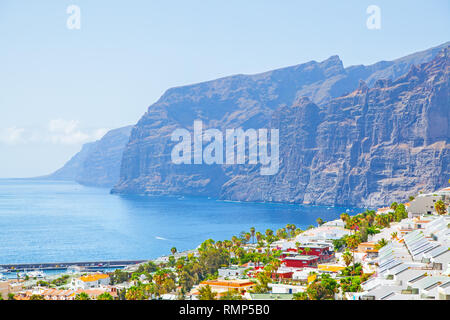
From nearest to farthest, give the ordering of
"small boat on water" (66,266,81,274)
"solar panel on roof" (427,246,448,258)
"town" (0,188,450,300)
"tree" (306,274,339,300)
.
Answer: "town" (0,188,450,300) → "solar panel on roof" (427,246,448,258) → "tree" (306,274,339,300) → "small boat on water" (66,266,81,274)

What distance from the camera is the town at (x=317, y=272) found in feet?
72.9

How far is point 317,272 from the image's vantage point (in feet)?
118

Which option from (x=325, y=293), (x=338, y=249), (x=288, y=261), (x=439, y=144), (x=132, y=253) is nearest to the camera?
(x=325, y=293)

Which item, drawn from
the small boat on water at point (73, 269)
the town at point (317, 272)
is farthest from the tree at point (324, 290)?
the small boat on water at point (73, 269)

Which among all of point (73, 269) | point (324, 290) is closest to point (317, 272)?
point (324, 290)

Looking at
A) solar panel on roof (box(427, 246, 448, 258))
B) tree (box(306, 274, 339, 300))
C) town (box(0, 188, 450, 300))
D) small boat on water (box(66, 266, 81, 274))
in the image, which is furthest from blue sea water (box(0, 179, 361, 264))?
solar panel on roof (box(427, 246, 448, 258))

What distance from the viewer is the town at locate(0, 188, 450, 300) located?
2222 cm

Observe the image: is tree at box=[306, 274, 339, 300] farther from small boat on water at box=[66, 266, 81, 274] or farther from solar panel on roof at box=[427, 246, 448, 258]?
small boat on water at box=[66, 266, 81, 274]

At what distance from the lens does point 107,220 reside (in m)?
131

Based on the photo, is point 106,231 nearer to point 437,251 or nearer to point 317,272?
point 317,272

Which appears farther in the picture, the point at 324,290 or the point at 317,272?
the point at 317,272
